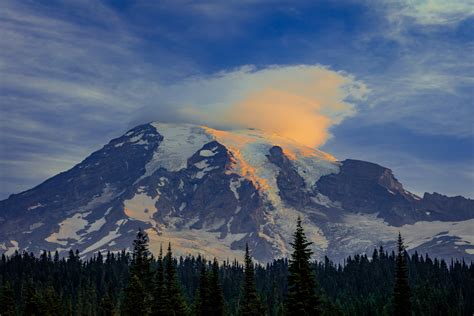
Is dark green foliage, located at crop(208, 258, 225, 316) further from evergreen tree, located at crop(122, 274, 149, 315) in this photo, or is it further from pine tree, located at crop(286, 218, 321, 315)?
pine tree, located at crop(286, 218, 321, 315)

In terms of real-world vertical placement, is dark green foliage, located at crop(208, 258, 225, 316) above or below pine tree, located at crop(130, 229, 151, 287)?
below

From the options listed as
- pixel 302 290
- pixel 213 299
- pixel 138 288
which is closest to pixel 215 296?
pixel 213 299

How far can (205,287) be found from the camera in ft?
331

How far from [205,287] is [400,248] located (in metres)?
26.5

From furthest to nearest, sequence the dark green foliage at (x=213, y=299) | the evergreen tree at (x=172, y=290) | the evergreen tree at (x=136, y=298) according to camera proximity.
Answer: the dark green foliage at (x=213, y=299) < the evergreen tree at (x=172, y=290) < the evergreen tree at (x=136, y=298)

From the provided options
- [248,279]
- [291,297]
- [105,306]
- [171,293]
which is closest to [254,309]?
[248,279]

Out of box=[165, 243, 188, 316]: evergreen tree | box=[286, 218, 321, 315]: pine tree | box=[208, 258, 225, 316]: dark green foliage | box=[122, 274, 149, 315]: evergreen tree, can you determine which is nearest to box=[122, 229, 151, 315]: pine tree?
box=[122, 274, 149, 315]: evergreen tree

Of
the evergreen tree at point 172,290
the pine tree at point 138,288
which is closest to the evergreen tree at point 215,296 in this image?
the evergreen tree at point 172,290

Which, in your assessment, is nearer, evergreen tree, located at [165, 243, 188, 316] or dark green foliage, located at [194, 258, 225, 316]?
evergreen tree, located at [165, 243, 188, 316]

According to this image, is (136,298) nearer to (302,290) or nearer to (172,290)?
(172,290)

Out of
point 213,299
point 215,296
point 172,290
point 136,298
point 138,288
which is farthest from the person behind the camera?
point 213,299

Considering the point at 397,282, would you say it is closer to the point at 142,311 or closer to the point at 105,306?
the point at 142,311

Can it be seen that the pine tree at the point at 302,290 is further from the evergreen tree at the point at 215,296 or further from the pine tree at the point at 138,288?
the evergreen tree at the point at 215,296

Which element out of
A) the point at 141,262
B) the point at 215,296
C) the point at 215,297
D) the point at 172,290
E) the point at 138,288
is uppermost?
the point at 141,262
